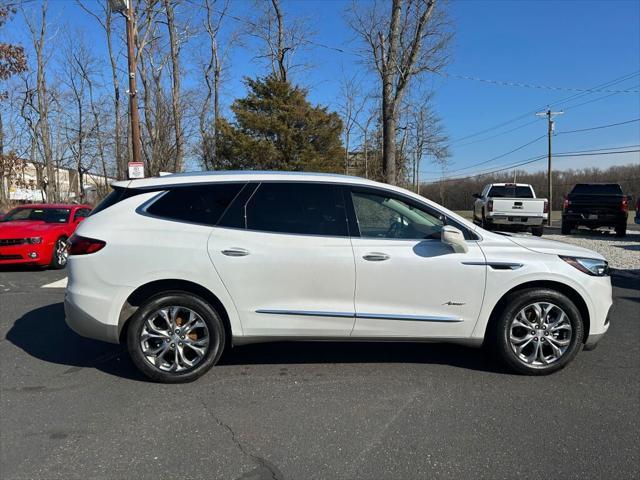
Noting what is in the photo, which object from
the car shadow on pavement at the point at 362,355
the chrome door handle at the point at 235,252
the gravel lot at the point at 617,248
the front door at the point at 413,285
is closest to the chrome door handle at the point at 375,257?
the front door at the point at 413,285

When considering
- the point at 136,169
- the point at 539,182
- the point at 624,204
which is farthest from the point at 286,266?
the point at 539,182

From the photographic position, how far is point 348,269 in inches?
152

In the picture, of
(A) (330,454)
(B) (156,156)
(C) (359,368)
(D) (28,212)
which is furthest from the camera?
(B) (156,156)

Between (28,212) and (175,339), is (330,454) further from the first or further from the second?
(28,212)

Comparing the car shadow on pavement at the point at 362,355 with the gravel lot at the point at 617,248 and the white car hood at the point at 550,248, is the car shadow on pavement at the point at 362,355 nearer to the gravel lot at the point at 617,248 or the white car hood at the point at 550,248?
the white car hood at the point at 550,248

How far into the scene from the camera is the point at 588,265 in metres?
4.08

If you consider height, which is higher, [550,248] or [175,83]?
[175,83]

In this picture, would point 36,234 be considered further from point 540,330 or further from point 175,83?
point 175,83

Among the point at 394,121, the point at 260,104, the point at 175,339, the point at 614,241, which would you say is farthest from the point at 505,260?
the point at 260,104

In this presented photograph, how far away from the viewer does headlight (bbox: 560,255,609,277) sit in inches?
160

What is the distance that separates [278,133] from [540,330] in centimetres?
1945

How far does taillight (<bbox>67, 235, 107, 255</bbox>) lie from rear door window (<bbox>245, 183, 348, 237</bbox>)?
1222 mm

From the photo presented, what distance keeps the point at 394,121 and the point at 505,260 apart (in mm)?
15561

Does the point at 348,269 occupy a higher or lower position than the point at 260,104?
lower
